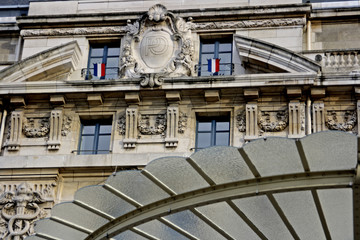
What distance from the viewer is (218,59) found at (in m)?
26.6

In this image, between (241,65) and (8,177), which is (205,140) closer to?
(241,65)

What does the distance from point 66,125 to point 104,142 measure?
1205 millimetres

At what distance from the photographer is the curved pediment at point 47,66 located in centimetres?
2666

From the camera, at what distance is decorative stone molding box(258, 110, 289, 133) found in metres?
25.1

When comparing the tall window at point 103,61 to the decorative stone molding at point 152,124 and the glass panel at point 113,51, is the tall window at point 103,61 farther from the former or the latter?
the decorative stone molding at point 152,124

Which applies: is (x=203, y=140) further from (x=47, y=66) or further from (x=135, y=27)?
(x=47, y=66)

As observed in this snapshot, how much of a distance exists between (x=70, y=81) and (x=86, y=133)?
1.62m

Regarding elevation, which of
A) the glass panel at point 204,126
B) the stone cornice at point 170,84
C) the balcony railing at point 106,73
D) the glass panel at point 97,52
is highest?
the glass panel at point 97,52

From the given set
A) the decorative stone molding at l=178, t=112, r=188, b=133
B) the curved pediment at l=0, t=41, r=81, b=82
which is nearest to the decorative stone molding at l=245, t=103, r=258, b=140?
the decorative stone molding at l=178, t=112, r=188, b=133

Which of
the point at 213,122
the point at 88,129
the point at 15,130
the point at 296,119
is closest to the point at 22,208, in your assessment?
the point at 15,130

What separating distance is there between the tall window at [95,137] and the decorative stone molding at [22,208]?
1701 millimetres

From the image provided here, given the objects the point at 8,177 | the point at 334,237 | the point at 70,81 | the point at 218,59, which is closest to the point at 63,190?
the point at 8,177

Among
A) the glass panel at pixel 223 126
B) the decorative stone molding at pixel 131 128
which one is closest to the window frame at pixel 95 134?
the decorative stone molding at pixel 131 128

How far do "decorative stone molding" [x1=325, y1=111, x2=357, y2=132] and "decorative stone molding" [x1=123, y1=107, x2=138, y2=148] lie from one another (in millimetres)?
5376
